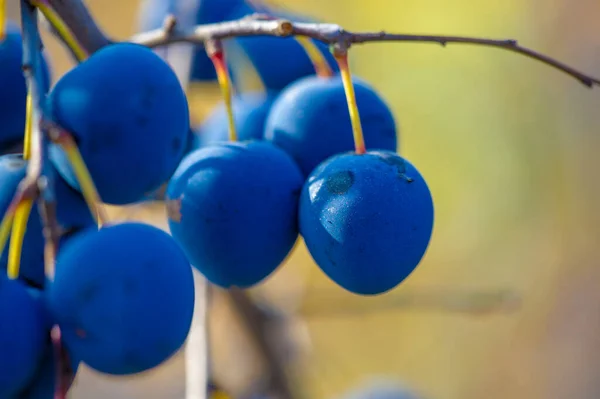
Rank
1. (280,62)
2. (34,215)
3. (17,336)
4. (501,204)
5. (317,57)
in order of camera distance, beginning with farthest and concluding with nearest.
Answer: (501,204)
(280,62)
(317,57)
(34,215)
(17,336)

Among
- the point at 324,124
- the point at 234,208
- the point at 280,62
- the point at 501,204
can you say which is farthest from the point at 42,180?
the point at 501,204

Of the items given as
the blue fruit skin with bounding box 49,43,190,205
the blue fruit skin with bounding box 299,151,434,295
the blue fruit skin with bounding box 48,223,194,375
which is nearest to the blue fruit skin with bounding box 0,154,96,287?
the blue fruit skin with bounding box 49,43,190,205

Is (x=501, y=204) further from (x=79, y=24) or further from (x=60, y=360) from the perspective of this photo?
(x=60, y=360)

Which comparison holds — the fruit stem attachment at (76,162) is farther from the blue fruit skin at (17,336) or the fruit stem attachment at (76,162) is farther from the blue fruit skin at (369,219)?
the blue fruit skin at (369,219)

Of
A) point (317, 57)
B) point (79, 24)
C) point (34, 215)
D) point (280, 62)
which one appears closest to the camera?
point (34, 215)

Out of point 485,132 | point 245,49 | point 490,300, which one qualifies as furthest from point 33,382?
point 485,132

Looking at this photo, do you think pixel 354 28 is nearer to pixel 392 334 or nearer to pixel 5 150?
pixel 392 334

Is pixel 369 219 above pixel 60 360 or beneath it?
above
